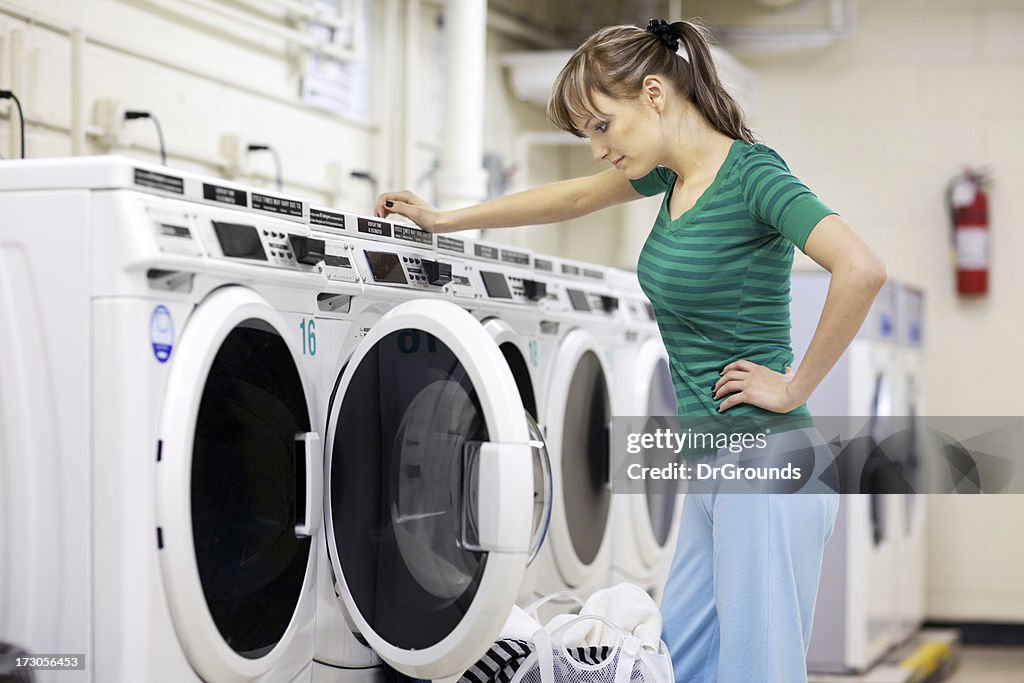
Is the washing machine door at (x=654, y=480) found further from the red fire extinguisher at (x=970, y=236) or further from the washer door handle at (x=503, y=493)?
the red fire extinguisher at (x=970, y=236)

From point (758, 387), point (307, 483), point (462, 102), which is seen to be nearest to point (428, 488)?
point (307, 483)

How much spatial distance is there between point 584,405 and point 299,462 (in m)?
1.14

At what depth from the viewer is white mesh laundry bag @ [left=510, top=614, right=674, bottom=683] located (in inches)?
75.5

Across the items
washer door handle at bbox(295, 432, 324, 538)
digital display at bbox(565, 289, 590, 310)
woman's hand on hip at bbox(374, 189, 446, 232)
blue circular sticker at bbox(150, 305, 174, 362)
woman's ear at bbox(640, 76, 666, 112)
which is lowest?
washer door handle at bbox(295, 432, 324, 538)

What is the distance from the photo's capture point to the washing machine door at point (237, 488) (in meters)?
1.58

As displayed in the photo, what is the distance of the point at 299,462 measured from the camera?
1.86m

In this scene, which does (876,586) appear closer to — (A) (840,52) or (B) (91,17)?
(A) (840,52)

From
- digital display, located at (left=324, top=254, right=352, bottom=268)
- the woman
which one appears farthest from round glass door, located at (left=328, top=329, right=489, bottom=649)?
the woman

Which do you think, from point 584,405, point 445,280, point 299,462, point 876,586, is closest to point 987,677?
point 876,586

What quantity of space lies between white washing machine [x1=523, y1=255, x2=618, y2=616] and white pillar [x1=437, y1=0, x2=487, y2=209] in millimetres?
898

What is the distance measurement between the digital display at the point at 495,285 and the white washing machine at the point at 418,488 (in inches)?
14.7

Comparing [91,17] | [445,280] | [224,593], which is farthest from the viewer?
[91,17]

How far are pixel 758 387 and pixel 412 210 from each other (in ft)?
2.61

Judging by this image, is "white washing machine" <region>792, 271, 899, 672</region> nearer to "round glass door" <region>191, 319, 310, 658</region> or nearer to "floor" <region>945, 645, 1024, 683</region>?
"floor" <region>945, 645, 1024, 683</region>
